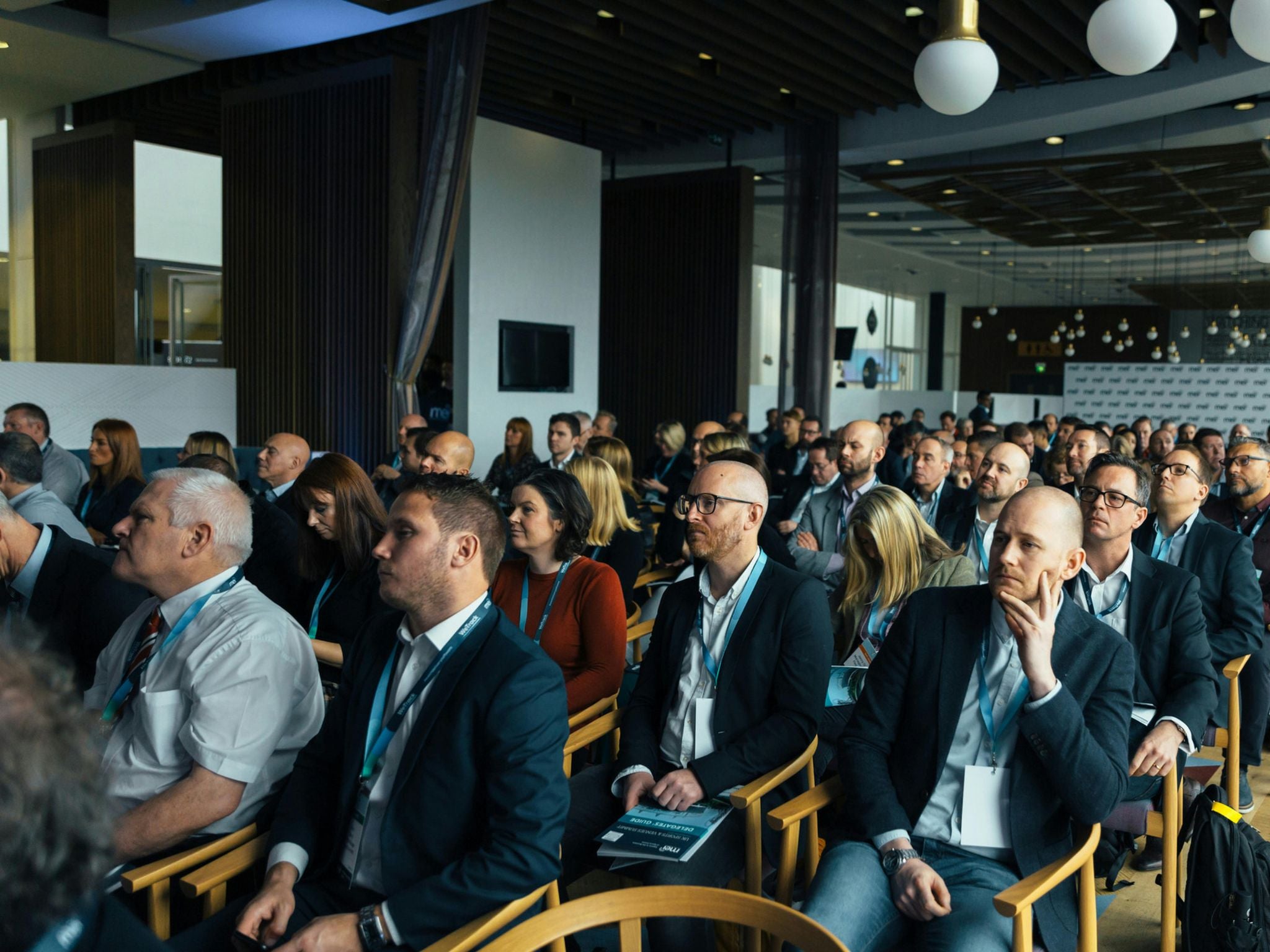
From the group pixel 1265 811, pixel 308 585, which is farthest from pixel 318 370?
pixel 1265 811

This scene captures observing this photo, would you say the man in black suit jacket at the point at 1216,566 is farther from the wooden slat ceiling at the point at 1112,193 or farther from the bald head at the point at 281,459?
the wooden slat ceiling at the point at 1112,193

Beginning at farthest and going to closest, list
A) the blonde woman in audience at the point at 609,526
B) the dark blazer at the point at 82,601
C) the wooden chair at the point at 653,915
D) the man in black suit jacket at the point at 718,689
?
the blonde woman in audience at the point at 609,526, the dark blazer at the point at 82,601, the man in black suit jacket at the point at 718,689, the wooden chair at the point at 653,915

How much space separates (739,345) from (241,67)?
6057 millimetres

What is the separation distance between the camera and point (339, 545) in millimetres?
3250

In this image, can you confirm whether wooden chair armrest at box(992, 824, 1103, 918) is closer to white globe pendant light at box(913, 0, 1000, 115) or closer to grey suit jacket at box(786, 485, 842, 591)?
white globe pendant light at box(913, 0, 1000, 115)

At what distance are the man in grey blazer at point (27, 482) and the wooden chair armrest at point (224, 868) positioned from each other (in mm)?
2322

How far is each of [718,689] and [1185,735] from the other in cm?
121

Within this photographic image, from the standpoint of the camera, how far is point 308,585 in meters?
3.44

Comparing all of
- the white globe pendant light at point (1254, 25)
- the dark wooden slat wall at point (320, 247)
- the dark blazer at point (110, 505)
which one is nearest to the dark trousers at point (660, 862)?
the white globe pendant light at point (1254, 25)

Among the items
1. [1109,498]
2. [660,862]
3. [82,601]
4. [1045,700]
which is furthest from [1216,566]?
[82,601]

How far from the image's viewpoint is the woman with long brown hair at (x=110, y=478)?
5176 millimetres

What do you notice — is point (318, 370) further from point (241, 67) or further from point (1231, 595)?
point (1231, 595)

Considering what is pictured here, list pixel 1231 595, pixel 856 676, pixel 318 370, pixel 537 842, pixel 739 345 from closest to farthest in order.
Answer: pixel 537 842
pixel 856 676
pixel 1231 595
pixel 318 370
pixel 739 345

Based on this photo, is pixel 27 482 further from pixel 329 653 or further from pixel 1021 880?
pixel 1021 880
